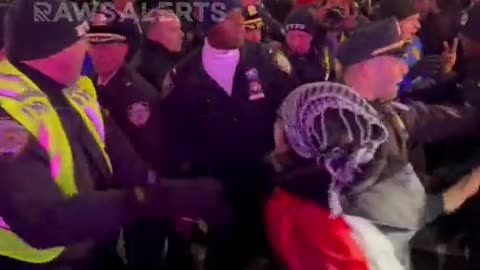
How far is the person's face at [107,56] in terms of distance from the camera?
146 centimetres

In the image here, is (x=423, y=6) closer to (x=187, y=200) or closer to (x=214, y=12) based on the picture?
(x=214, y=12)

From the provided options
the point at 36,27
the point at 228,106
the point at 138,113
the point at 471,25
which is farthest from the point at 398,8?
the point at 36,27

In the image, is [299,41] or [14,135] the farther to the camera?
[299,41]

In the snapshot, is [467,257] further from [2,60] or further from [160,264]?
[2,60]

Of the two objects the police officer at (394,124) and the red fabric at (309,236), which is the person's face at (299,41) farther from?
the red fabric at (309,236)

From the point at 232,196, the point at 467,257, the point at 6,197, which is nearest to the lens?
the point at 6,197

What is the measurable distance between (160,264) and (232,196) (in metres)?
0.18

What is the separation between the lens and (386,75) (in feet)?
5.14

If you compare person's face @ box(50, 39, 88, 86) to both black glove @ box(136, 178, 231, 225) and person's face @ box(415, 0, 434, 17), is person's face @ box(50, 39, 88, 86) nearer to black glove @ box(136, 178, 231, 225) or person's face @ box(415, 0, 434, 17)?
black glove @ box(136, 178, 231, 225)

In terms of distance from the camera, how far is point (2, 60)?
4.66 ft

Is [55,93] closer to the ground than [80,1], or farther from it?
Answer: closer to the ground

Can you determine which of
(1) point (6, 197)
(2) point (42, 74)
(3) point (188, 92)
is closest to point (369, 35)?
(3) point (188, 92)

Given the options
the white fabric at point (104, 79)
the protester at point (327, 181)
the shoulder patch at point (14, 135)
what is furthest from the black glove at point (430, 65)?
the shoulder patch at point (14, 135)

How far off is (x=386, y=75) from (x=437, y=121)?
134 mm
